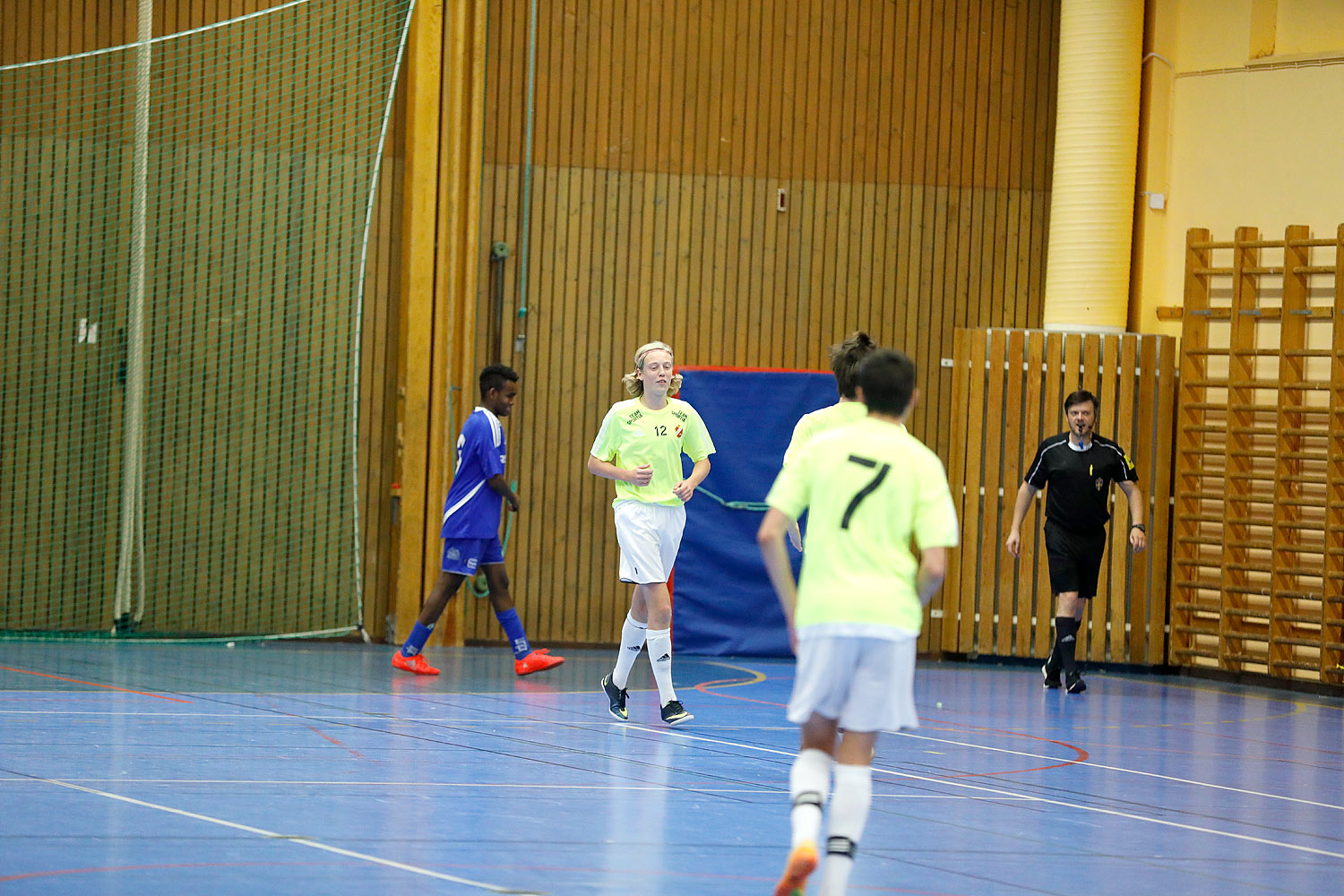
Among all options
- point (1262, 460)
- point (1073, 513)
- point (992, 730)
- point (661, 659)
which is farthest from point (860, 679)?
point (1262, 460)

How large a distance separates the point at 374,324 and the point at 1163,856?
28.5 feet

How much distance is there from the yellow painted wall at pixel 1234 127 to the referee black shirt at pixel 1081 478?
252 cm

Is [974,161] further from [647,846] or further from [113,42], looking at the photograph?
[647,846]

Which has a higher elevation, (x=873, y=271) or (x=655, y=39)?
(x=655, y=39)

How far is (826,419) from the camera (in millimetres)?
6984

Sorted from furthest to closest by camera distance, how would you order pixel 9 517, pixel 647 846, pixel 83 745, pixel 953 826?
1. pixel 9 517
2. pixel 83 745
3. pixel 953 826
4. pixel 647 846

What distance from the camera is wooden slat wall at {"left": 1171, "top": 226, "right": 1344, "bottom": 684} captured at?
36.7 feet

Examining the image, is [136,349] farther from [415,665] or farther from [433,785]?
[433,785]

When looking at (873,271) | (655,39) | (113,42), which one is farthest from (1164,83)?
(113,42)

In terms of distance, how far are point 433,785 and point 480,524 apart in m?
4.40

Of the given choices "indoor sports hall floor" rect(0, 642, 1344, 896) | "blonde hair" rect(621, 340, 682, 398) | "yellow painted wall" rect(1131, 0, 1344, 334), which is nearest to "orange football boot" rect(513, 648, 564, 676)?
"indoor sports hall floor" rect(0, 642, 1344, 896)

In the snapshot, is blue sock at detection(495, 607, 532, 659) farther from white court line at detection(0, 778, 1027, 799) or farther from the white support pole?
white court line at detection(0, 778, 1027, 799)

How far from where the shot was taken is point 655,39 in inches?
499

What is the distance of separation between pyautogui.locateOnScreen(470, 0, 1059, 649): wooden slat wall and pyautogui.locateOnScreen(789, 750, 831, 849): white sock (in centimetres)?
845
